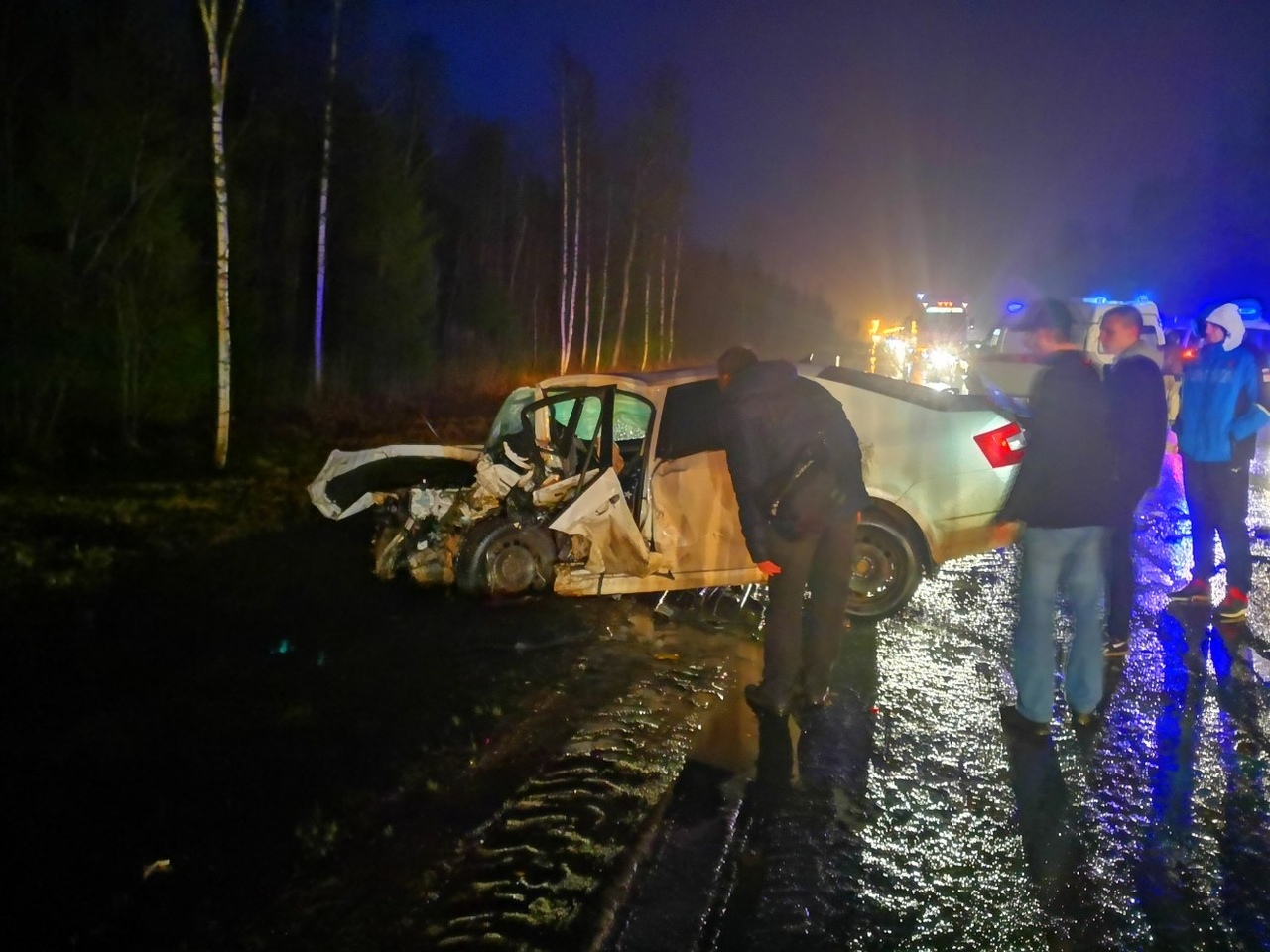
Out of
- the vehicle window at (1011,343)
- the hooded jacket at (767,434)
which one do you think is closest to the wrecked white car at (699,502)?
the hooded jacket at (767,434)

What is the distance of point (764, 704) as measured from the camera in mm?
4871

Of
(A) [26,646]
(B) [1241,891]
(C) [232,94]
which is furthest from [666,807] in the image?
(C) [232,94]

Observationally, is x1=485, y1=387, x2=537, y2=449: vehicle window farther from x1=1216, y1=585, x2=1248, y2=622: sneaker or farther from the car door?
x1=1216, y1=585, x2=1248, y2=622: sneaker

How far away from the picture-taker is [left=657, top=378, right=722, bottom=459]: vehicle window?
6289mm

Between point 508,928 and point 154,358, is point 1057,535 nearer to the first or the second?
point 508,928

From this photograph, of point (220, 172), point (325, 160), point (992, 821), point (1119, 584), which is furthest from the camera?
point (325, 160)

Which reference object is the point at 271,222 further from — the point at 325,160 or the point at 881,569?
the point at 881,569

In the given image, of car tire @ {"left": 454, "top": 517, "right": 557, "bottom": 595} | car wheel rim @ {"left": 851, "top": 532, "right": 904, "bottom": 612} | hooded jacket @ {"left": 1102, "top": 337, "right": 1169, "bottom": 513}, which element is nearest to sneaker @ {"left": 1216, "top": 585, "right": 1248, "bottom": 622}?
hooded jacket @ {"left": 1102, "top": 337, "right": 1169, "bottom": 513}

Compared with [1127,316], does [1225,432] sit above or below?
below

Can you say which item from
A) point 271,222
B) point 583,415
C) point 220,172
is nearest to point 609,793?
point 583,415

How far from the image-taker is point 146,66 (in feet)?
53.9

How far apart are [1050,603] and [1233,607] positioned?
2653mm

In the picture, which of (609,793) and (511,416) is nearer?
(609,793)

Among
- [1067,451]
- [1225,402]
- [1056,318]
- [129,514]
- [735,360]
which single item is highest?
[1056,318]
